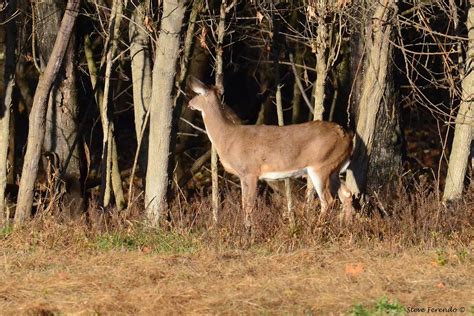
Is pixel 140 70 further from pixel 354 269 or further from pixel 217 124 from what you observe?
pixel 354 269

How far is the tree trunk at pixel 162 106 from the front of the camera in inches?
414

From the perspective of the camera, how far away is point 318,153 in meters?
11.9

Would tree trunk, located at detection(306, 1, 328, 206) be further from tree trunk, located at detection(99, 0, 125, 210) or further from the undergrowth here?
tree trunk, located at detection(99, 0, 125, 210)

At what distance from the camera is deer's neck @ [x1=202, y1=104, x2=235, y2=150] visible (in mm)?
12578

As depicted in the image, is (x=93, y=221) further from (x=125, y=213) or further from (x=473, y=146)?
(x=473, y=146)

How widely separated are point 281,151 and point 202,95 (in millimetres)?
1310

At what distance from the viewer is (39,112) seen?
11.0 metres

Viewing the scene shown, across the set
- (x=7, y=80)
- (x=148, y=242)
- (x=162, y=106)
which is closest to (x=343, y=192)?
(x=162, y=106)

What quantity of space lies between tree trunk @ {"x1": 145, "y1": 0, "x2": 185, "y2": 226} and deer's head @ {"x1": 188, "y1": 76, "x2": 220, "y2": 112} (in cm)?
188

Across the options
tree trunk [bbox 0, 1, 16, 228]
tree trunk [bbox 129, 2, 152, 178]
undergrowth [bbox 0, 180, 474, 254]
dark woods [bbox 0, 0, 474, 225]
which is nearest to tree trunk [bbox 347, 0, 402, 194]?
dark woods [bbox 0, 0, 474, 225]

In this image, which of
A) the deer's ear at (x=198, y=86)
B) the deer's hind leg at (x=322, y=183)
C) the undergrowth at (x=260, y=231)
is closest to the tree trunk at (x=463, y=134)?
the undergrowth at (x=260, y=231)

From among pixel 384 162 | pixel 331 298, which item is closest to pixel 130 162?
pixel 384 162

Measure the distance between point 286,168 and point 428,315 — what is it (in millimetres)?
5080

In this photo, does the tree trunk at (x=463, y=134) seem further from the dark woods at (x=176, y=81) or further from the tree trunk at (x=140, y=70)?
the tree trunk at (x=140, y=70)
